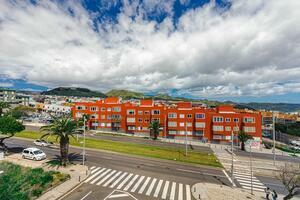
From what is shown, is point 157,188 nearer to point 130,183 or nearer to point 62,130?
point 130,183

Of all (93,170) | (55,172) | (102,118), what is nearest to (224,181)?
(93,170)

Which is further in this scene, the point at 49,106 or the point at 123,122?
the point at 49,106

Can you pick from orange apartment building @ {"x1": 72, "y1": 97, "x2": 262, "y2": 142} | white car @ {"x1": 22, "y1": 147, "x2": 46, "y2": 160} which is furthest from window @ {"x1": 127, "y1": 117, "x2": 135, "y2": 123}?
white car @ {"x1": 22, "y1": 147, "x2": 46, "y2": 160}

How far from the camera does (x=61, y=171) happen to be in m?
31.7

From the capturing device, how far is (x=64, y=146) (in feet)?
113

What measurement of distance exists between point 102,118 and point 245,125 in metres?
59.7

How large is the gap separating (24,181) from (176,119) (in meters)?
57.5

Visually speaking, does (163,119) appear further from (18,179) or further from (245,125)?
(18,179)

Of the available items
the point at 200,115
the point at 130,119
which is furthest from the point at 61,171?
the point at 200,115

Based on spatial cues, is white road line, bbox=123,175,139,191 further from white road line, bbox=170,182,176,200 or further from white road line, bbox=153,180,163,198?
white road line, bbox=170,182,176,200

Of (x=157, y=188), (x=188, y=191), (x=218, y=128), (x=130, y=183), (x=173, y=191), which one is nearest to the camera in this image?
(x=173, y=191)

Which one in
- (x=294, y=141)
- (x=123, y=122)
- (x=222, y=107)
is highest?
(x=222, y=107)

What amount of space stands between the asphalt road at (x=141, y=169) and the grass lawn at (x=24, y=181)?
4106mm

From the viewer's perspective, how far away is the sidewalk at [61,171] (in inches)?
944
